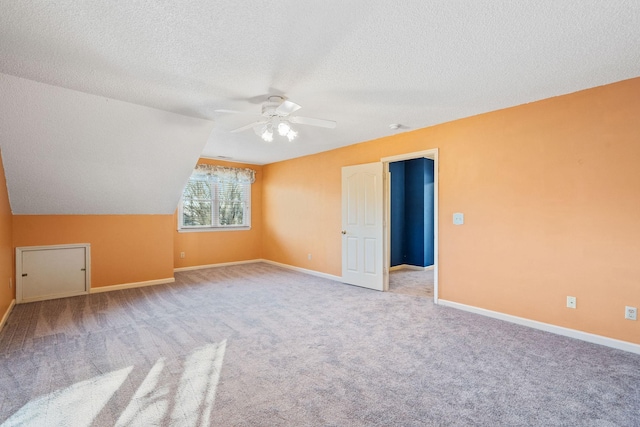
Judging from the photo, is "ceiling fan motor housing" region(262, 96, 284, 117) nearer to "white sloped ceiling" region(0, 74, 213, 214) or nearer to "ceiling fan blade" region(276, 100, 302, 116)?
"ceiling fan blade" region(276, 100, 302, 116)

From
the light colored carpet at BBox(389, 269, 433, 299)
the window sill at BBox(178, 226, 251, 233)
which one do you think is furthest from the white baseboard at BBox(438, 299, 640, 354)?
the window sill at BBox(178, 226, 251, 233)

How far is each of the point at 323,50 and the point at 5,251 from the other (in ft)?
14.2

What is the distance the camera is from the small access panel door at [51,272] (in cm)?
414

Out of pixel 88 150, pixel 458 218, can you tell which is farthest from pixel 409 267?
pixel 88 150

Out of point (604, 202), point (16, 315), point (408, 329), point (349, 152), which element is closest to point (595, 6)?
point (604, 202)

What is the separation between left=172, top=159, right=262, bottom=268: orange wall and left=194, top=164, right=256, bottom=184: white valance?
0.55 ft

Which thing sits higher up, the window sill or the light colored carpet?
the window sill

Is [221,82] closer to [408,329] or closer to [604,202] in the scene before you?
[408,329]

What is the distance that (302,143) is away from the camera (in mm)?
5070

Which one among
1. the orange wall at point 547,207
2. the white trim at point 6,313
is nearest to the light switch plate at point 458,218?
the orange wall at point 547,207

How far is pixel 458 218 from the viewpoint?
3816mm

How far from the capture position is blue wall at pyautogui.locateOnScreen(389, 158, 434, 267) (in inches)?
252

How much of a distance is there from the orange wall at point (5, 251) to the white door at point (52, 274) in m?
0.23

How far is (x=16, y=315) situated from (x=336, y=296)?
3.99 m
